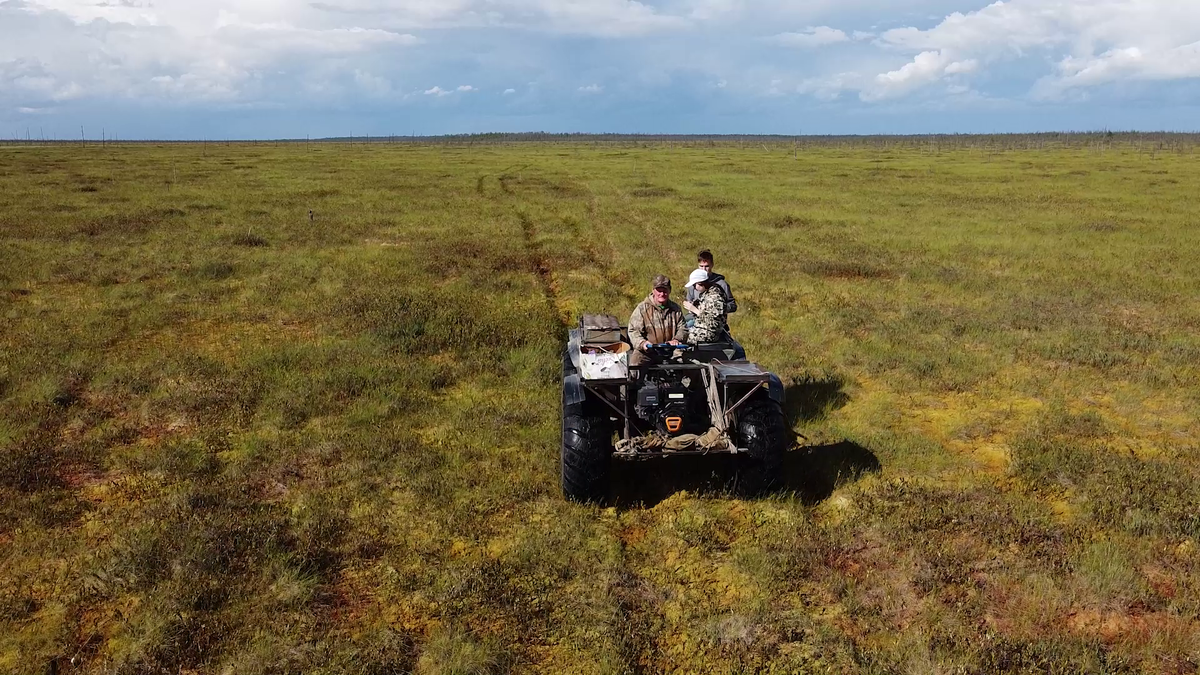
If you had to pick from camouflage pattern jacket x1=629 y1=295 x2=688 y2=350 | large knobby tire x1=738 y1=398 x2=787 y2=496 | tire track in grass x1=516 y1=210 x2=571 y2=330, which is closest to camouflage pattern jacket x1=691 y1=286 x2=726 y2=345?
camouflage pattern jacket x1=629 y1=295 x2=688 y2=350

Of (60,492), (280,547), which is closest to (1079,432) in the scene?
(280,547)

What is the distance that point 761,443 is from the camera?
6.42m

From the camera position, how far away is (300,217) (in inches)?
1030

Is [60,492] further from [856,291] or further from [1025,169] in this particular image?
[1025,169]

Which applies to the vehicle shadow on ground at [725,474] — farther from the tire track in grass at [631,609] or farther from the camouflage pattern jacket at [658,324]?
the camouflage pattern jacket at [658,324]

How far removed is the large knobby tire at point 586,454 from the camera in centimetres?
635

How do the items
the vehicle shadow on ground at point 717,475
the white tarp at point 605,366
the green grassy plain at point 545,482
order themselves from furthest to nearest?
the vehicle shadow on ground at point 717,475 < the white tarp at point 605,366 < the green grassy plain at point 545,482

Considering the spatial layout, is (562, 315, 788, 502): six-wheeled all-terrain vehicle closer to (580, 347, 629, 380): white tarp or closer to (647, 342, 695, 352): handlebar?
(580, 347, 629, 380): white tarp

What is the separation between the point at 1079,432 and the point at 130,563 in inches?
382

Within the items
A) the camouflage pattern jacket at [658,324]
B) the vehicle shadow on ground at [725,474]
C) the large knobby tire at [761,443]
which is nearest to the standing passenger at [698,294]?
the camouflage pattern jacket at [658,324]

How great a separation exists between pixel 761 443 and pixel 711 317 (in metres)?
2.13

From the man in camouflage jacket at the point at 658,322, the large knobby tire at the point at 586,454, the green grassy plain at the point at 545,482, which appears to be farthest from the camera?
the man in camouflage jacket at the point at 658,322

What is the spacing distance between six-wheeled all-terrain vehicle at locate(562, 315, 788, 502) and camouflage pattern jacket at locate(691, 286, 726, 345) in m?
1.11

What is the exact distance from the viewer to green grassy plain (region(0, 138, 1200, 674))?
Result: 4914 millimetres
